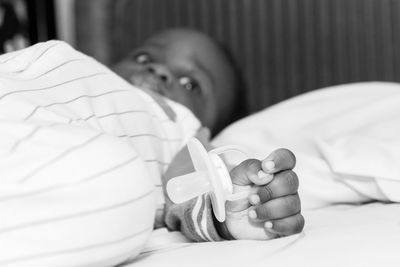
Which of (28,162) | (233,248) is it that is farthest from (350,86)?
(28,162)

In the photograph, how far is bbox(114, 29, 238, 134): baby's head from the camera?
1.59m

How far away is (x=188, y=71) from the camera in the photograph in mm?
1649

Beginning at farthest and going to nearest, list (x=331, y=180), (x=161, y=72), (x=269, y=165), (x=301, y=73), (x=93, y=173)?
(x=301, y=73) → (x=161, y=72) → (x=331, y=180) → (x=269, y=165) → (x=93, y=173)

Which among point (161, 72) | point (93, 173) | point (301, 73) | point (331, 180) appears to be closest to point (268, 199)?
point (93, 173)

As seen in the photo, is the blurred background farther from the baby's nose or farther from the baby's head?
the baby's nose

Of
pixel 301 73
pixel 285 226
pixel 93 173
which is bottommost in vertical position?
pixel 301 73

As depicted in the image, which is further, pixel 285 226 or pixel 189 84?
pixel 189 84

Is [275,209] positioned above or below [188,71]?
above

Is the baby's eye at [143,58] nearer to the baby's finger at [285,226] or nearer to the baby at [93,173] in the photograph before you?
the baby at [93,173]

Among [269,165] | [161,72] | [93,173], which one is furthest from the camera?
[161,72]

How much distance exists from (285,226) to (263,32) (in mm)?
990

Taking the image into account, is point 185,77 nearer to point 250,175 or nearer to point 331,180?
point 331,180

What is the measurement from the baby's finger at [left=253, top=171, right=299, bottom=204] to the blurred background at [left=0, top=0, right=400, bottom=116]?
871 mm

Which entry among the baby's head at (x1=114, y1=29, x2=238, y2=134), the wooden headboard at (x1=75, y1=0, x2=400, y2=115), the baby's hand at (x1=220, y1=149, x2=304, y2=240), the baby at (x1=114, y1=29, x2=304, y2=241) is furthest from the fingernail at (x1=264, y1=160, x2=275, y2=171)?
the wooden headboard at (x1=75, y1=0, x2=400, y2=115)
